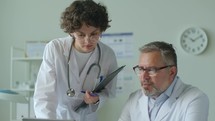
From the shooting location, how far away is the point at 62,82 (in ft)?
5.48

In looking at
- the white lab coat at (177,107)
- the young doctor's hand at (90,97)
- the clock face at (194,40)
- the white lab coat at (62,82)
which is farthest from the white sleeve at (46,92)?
the clock face at (194,40)

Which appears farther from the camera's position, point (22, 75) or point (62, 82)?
point (22, 75)

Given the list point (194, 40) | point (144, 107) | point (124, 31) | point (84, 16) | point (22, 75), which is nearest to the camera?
point (84, 16)

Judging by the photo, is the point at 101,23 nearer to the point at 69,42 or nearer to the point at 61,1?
the point at 69,42

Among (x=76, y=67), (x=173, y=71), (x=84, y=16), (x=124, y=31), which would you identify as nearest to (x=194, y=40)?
(x=124, y=31)

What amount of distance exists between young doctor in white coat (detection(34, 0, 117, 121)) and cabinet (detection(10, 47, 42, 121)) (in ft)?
4.82

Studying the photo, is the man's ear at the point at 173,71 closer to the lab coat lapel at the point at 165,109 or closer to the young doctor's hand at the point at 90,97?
the lab coat lapel at the point at 165,109

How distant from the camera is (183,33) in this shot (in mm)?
3014

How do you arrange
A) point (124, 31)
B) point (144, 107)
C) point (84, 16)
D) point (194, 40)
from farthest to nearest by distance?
1. point (124, 31)
2. point (194, 40)
3. point (144, 107)
4. point (84, 16)

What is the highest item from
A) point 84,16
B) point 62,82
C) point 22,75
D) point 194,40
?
point 84,16

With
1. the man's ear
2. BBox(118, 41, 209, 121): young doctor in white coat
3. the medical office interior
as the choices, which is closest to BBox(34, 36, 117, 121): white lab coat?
BBox(118, 41, 209, 121): young doctor in white coat

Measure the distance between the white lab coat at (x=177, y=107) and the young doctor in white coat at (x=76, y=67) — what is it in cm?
17

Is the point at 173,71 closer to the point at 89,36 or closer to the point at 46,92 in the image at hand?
the point at 89,36

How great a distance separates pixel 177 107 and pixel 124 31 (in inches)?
69.5
